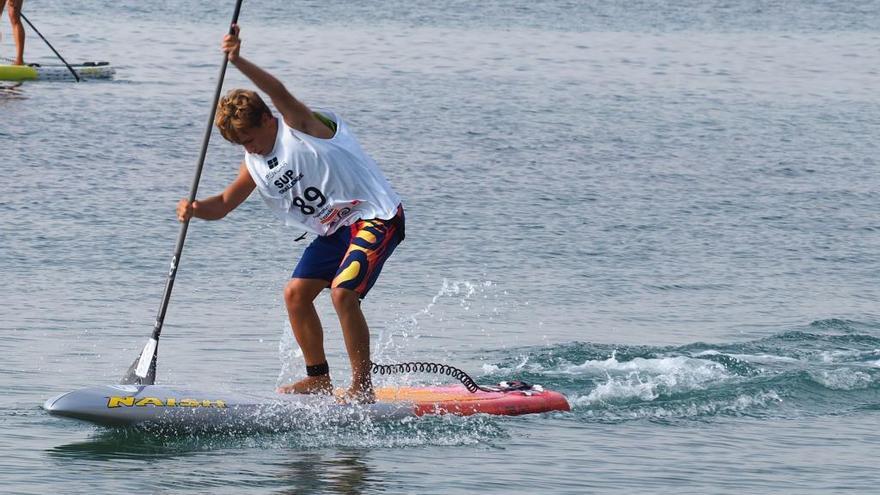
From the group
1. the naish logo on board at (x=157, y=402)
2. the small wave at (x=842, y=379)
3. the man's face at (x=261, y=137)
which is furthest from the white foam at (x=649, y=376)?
the man's face at (x=261, y=137)

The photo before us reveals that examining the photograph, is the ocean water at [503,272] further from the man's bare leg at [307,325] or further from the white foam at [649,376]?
the man's bare leg at [307,325]

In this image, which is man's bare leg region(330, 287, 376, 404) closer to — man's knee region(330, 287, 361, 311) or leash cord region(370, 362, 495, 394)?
man's knee region(330, 287, 361, 311)

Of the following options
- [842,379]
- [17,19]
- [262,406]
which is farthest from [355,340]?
[17,19]

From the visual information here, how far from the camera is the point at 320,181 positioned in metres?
8.80

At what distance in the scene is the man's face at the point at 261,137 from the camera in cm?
857

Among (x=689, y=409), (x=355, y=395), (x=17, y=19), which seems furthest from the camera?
(x=17, y=19)

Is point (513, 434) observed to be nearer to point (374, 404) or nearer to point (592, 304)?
point (374, 404)

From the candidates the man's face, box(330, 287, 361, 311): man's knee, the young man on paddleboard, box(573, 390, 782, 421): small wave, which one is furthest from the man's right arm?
box(573, 390, 782, 421): small wave

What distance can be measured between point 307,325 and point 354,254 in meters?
0.53

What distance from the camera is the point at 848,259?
15.6m

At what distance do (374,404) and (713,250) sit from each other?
680 centimetres

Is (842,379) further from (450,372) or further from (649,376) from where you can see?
(450,372)

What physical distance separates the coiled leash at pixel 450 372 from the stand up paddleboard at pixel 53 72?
15230 mm

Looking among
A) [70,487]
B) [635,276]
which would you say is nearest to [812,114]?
[635,276]
